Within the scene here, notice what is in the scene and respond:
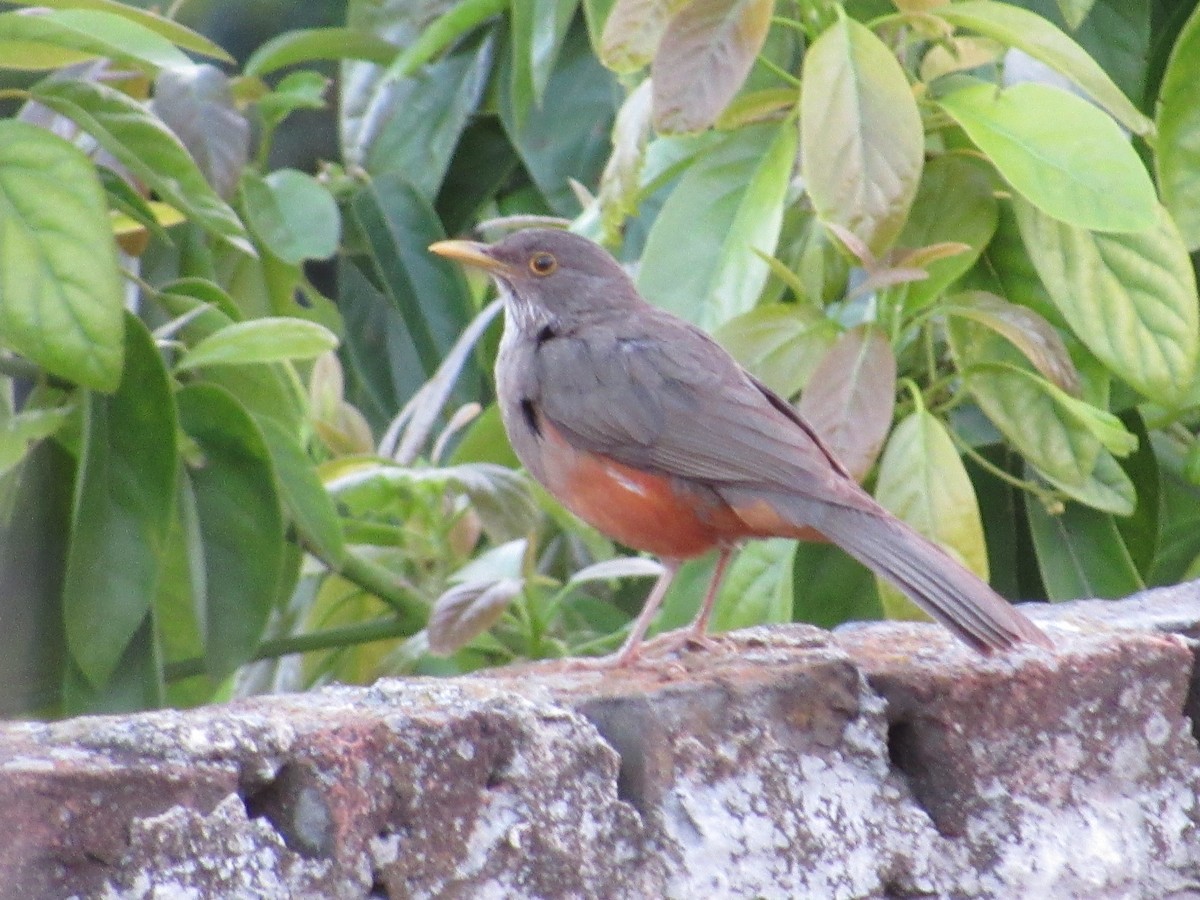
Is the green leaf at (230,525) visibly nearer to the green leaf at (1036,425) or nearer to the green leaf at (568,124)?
the green leaf at (1036,425)

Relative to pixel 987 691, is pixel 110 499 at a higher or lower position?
lower

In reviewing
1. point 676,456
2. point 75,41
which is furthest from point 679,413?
point 75,41

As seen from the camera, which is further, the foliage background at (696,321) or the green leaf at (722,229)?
the green leaf at (722,229)

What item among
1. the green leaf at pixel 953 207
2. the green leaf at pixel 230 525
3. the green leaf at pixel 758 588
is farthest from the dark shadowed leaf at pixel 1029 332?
the green leaf at pixel 230 525

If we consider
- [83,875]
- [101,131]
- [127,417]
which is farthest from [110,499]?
[83,875]

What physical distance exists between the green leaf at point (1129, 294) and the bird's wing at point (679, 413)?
542 mm

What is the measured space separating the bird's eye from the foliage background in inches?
5.6

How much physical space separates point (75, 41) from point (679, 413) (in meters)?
1.26

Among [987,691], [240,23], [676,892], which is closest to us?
Result: [676,892]

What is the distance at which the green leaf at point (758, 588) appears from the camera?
10.5 feet

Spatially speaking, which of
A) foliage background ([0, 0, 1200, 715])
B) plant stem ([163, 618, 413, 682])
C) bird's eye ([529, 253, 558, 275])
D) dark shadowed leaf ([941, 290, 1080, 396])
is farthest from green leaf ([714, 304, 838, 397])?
plant stem ([163, 618, 413, 682])

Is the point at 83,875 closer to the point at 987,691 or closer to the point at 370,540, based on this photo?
the point at 987,691

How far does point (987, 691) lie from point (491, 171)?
10.1ft

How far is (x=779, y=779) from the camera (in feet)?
6.39
